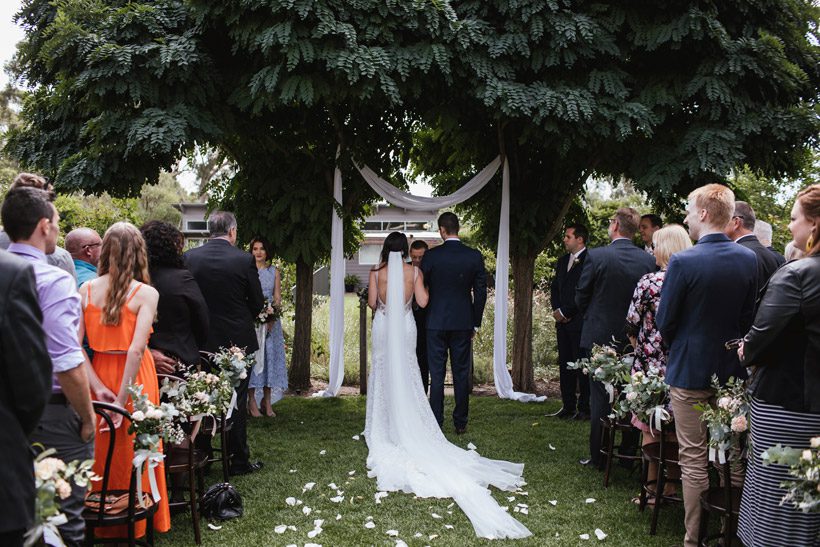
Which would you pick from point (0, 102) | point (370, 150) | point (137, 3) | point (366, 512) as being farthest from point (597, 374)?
point (0, 102)

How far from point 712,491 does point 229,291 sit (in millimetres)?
3969

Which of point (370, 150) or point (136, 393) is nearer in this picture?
point (136, 393)

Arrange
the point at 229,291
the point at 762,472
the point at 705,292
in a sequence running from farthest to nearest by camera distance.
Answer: the point at 229,291 < the point at 705,292 < the point at 762,472

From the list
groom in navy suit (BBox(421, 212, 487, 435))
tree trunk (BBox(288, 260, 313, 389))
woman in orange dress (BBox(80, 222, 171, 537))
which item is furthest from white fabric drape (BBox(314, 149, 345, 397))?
woman in orange dress (BBox(80, 222, 171, 537))

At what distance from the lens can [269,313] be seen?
316 inches

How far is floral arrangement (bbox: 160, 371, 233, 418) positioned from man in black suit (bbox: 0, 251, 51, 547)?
214 cm

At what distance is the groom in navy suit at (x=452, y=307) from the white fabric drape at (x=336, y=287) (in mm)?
1892

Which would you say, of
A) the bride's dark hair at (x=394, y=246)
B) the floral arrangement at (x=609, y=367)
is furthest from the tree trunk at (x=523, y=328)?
the floral arrangement at (x=609, y=367)

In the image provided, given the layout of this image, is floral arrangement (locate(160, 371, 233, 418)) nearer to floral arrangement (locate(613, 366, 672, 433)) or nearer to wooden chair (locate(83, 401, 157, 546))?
wooden chair (locate(83, 401, 157, 546))

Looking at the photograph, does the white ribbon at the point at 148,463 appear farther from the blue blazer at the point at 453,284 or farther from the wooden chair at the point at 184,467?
the blue blazer at the point at 453,284

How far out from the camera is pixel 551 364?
12.5 m

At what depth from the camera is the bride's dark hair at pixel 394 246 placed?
7277 millimetres

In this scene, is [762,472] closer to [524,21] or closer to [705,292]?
[705,292]

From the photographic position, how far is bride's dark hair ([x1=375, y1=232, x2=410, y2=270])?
23.9 ft
